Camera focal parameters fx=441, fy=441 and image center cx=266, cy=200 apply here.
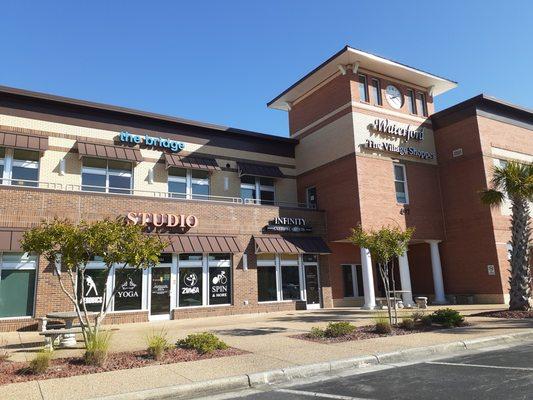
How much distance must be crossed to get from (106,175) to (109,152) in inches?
45.6

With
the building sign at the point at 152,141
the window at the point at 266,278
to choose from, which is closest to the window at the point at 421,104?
the window at the point at 266,278

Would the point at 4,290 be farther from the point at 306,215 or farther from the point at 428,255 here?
the point at 428,255

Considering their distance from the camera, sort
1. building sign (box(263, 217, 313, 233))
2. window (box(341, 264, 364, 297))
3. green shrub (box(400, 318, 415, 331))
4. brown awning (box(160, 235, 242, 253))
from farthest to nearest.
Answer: window (box(341, 264, 364, 297)), building sign (box(263, 217, 313, 233)), brown awning (box(160, 235, 242, 253)), green shrub (box(400, 318, 415, 331))

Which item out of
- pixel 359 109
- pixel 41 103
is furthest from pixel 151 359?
pixel 359 109

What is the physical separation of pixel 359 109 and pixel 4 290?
1798 centimetres

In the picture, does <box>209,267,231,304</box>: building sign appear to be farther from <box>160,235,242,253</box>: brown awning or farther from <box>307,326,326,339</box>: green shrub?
<box>307,326,326,339</box>: green shrub

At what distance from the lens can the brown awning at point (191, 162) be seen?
2198 cm

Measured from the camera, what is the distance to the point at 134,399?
6656 millimetres

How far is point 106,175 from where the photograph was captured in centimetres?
2080

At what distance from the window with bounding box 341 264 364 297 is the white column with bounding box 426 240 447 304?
12.9ft

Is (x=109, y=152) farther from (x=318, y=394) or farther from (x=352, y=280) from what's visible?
(x=318, y=394)

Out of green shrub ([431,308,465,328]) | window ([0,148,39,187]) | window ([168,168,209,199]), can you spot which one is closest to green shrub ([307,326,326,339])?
green shrub ([431,308,465,328])

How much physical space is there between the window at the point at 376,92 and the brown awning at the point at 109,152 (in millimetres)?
12849

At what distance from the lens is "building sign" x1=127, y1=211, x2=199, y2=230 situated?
1845 cm
